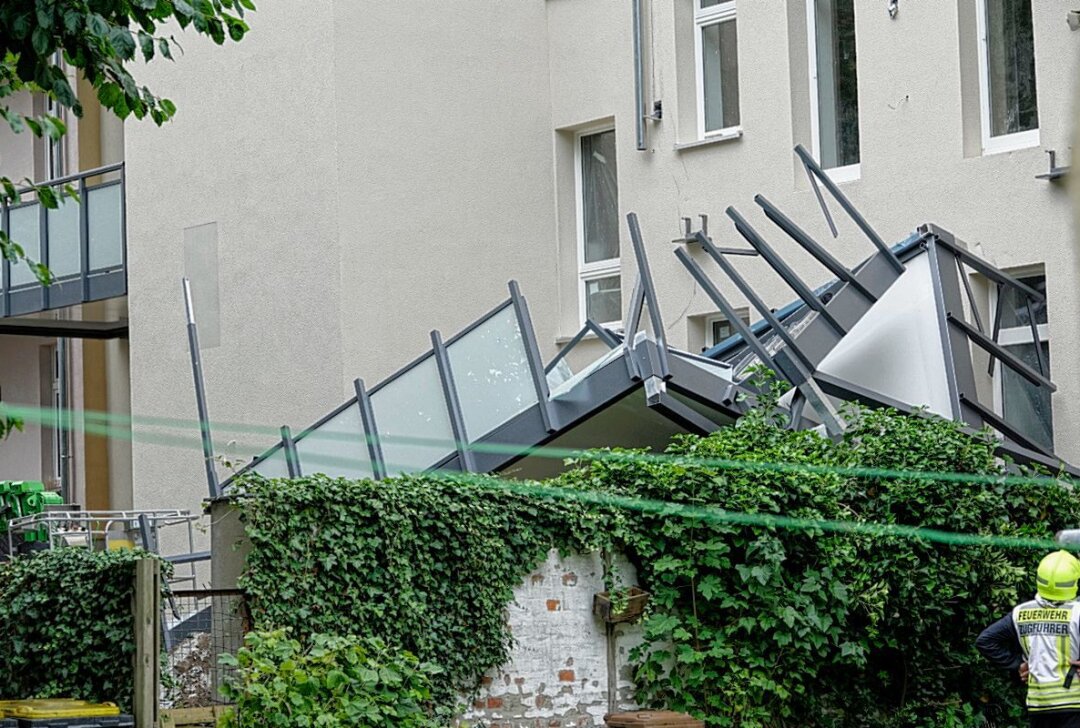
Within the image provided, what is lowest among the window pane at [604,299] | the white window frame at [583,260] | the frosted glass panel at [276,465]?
the frosted glass panel at [276,465]

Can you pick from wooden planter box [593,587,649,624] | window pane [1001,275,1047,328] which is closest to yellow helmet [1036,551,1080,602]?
wooden planter box [593,587,649,624]

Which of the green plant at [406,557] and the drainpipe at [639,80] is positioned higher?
the drainpipe at [639,80]

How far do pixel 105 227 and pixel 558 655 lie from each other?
9896 millimetres

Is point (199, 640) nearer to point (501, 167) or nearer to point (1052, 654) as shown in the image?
point (1052, 654)

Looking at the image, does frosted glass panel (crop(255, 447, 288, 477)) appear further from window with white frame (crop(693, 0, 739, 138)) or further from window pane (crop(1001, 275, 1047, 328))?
window pane (crop(1001, 275, 1047, 328))

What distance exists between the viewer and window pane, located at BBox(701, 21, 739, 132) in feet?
53.8

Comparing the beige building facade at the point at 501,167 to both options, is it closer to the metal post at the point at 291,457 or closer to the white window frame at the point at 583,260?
the white window frame at the point at 583,260

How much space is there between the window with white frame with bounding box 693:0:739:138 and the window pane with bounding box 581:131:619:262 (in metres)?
1.34

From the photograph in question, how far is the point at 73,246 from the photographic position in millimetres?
19000

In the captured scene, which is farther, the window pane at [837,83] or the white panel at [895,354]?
the window pane at [837,83]

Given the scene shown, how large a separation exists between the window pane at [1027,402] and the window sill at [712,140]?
11.3 ft

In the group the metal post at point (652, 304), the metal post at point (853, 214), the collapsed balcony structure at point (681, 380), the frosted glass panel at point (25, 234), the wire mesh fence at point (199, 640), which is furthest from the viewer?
the frosted glass panel at point (25, 234)

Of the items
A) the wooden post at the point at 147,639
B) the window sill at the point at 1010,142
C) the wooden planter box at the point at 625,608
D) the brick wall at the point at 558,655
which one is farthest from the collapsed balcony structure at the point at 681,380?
the wooden post at the point at 147,639

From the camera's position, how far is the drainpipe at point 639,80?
54.3ft
